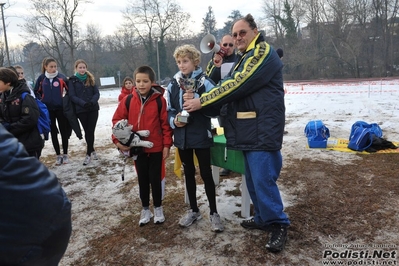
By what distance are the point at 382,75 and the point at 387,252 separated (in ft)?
130

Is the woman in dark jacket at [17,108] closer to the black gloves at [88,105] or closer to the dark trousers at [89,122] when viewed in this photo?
the black gloves at [88,105]

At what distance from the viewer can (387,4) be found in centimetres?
3775

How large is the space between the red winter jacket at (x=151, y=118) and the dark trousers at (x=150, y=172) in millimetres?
105

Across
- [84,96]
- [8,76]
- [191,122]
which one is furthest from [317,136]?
[8,76]

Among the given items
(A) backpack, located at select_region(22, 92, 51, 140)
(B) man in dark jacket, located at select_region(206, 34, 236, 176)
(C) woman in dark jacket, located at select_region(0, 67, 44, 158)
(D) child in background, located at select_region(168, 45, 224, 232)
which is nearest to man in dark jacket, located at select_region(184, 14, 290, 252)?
(D) child in background, located at select_region(168, 45, 224, 232)

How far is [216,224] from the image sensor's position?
3.30 metres

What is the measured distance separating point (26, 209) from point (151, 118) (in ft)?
8.38

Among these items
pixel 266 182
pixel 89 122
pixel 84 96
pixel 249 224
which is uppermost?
pixel 84 96

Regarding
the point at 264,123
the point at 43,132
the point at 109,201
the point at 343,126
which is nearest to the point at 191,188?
the point at 264,123

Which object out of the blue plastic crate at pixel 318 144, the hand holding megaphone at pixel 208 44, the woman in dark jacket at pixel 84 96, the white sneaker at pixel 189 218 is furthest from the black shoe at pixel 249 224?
the woman in dark jacket at pixel 84 96

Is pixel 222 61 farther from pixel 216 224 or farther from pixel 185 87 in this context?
pixel 216 224

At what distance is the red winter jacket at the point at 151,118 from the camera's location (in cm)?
338

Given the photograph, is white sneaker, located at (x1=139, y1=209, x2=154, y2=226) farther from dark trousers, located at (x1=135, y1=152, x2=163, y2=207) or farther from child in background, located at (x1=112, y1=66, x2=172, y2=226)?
dark trousers, located at (x1=135, y1=152, x2=163, y2=207)

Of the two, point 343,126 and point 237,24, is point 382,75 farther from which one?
point 237,24
